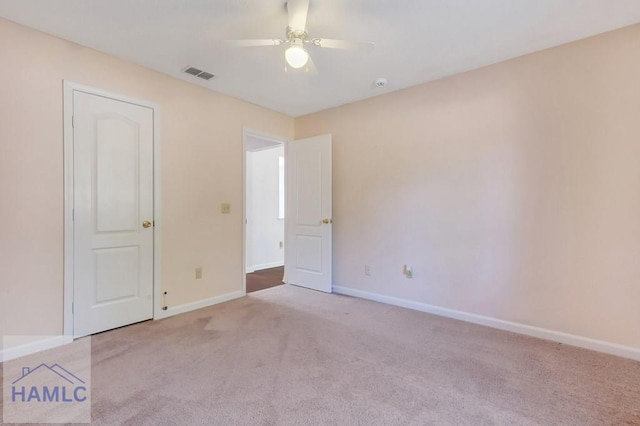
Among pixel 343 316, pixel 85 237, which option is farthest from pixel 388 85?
pixel 85 237

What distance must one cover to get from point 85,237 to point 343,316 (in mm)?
2486

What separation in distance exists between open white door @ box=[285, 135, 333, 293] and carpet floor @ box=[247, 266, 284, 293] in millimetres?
308

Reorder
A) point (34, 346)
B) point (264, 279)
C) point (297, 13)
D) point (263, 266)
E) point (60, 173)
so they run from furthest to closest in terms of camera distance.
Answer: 1. point (263, 266)
2. point (264, 279)
3. point (60, 173)
4. point (34, 346)
5. point (297, 13)

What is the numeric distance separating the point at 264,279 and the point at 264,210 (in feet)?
5.22

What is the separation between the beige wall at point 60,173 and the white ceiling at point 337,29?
218 millimetres

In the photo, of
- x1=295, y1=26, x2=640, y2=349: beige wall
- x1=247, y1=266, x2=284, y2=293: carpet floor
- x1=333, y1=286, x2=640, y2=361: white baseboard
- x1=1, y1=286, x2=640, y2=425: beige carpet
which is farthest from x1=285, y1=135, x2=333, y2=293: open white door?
x1=1, y1=286, x2=640, y2=425: beige carpet

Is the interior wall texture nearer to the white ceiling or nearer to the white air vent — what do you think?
the white air vent

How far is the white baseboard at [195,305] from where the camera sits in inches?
124

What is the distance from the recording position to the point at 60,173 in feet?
8.14

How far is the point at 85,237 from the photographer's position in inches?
103

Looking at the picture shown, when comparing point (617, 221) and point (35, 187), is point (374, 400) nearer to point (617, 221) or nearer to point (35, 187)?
point (617, 221)

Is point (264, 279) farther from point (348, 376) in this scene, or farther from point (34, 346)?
point (348, 376)

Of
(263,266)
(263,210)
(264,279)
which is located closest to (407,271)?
(264,279)

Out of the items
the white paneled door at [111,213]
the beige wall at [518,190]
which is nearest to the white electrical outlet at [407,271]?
the beige wall at [518,190]
